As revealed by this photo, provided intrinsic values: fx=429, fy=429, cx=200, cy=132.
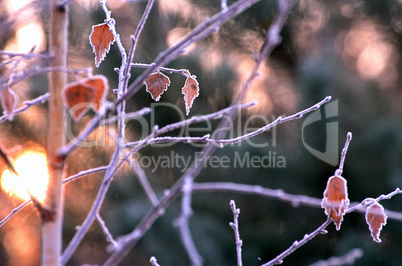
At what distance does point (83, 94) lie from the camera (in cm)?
A: 56

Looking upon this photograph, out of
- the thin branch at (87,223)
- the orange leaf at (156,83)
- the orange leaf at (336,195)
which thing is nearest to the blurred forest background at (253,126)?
the orange leaf at (156,83)

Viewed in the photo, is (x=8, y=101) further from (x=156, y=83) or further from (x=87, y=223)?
(x=156, y=83)

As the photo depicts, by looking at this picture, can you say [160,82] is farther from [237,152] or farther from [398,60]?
[398,60]

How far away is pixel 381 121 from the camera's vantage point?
368cm

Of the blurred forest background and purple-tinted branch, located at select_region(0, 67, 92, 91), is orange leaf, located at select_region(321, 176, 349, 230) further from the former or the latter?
the blurred forest background

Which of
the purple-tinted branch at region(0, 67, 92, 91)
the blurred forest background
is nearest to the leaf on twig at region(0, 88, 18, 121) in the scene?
the purple-tinted branch at region(0, 67, 92, 91)

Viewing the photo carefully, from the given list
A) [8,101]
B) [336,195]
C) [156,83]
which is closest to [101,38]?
[156,83]

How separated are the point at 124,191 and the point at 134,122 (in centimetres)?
68

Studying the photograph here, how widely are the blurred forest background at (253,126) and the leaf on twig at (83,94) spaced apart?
297 centimetres

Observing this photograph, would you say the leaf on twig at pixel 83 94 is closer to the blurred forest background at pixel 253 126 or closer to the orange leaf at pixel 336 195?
the orange leaf at pixel 336 195

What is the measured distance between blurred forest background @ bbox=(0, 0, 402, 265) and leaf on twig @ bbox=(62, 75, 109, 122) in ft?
9.74

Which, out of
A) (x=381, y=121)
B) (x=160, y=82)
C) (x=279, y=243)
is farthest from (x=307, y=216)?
(x=160, y=82)

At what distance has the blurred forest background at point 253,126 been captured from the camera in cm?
360

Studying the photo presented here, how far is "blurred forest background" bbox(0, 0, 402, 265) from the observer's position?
360cm
